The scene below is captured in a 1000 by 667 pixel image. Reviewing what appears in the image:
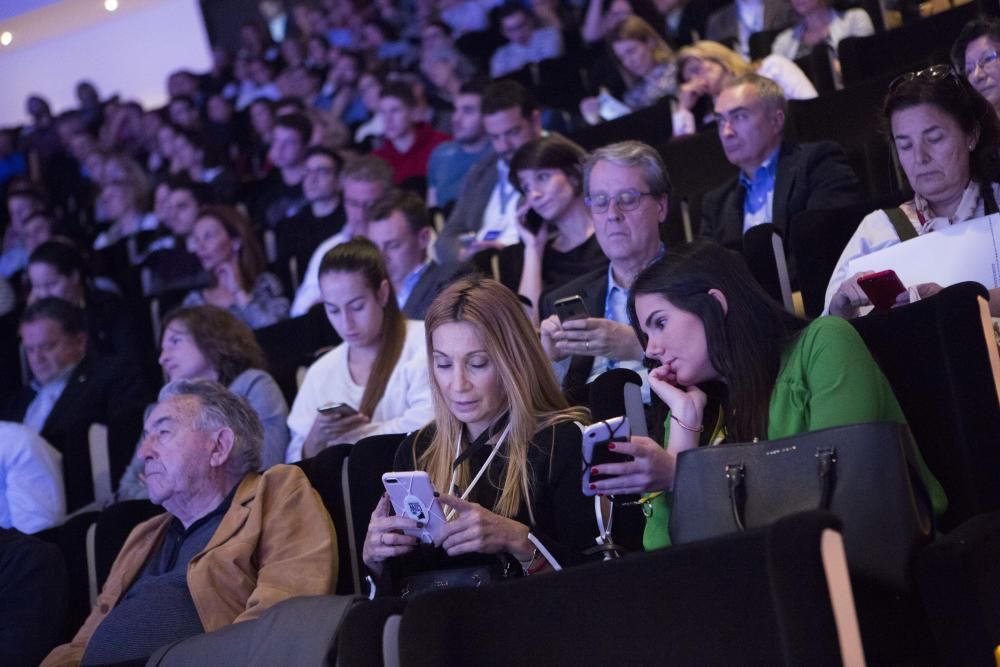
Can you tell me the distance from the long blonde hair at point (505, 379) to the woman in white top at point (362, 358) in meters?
0.80

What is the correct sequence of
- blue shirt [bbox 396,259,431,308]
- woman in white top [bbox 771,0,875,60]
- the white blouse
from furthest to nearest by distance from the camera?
woman in white top [bbox 771,0,875,60]
blue shirt [bbox 396,259,431,308]
the white blouse

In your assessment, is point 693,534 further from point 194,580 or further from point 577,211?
point 577,211

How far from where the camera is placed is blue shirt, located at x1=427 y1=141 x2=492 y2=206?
20.2 ft

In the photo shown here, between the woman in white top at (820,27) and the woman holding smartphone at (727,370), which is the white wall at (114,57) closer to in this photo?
the woman in white top at (820,27)

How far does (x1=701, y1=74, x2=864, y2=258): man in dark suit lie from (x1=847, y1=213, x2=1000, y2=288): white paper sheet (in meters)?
1.07

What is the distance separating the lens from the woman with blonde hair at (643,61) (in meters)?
6.17

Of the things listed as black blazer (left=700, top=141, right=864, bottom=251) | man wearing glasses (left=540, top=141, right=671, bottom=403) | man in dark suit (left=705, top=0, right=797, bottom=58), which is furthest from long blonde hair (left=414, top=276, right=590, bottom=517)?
man in dark suit (left=705, top=0, right=797, bottom=58)

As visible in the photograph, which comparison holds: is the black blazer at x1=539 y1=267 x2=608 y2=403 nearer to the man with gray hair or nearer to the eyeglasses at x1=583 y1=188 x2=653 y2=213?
the eyeglasses at x1=583 y1=188 x2=653 y2=213

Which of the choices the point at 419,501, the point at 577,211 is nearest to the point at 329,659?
the point at 419,501

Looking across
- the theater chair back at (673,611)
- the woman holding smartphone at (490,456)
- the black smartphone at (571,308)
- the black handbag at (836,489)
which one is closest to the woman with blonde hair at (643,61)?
the black smartphone at (571,308)

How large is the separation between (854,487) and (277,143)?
572 centimetres

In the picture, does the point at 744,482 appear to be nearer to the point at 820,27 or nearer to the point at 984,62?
the point at 984,62

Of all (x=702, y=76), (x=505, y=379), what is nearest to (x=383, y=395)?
(x=505, y=379)

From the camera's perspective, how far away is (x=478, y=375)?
8.98ft
